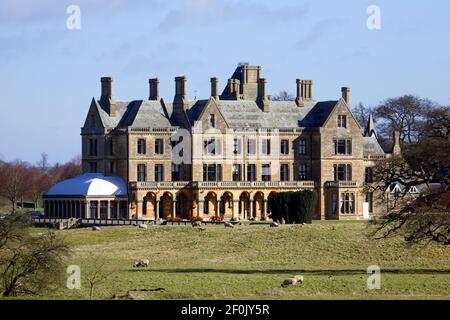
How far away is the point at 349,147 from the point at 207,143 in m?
9.02

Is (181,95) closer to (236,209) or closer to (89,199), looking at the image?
(236,209)

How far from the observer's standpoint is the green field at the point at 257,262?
43.4 meters

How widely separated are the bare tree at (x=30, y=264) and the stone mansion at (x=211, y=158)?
3531 cm

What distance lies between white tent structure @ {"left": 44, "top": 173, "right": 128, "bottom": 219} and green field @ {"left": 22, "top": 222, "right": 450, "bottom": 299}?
1075 centimetres

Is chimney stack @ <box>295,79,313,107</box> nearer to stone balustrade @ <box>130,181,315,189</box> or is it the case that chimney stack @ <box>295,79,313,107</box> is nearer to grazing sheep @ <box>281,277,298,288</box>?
stone balustrade @ <box>130,181,315,189</box>

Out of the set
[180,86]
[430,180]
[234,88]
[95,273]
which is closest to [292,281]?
[95,273]

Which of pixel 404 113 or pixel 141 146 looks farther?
pixel 404 113

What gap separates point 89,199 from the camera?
80938 mm

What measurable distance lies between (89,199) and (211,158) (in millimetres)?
8323

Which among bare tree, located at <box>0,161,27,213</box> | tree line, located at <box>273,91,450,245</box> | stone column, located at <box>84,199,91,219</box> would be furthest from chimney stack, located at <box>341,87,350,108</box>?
tree line, located at <box>273,91,450,245</box>

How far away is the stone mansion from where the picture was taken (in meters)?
82.6

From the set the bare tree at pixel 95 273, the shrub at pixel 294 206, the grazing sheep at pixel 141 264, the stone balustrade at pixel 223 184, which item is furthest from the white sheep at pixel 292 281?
the stone balustrade at pixel 223 184
